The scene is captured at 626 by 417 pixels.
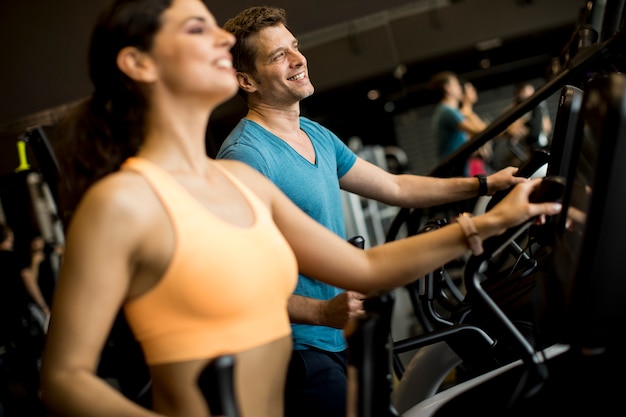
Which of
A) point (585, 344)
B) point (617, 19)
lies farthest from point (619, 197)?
point (617, 19)

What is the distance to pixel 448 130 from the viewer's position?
6312 millimetres

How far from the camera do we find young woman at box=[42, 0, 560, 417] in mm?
1146

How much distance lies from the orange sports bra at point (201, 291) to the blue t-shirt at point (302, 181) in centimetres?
65

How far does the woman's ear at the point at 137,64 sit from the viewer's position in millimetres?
1273

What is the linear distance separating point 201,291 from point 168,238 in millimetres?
93

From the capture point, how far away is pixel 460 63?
10.4 meters

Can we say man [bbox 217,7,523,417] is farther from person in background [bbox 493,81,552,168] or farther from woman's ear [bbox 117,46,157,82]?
person in background [bbox 493,81,552,168]

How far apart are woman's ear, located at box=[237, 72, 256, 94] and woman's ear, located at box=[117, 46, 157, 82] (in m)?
0.90

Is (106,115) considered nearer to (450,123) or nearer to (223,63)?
(223,63)

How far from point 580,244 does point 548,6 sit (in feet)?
25.7

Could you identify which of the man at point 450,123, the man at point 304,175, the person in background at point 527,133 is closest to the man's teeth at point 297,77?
the man at point 304,175

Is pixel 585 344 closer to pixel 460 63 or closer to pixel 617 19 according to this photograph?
pixel 617 19

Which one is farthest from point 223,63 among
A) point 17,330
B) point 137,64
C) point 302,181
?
point 17,330

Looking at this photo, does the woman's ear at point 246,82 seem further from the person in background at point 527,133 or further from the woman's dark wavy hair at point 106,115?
the person in background at point 527,133
